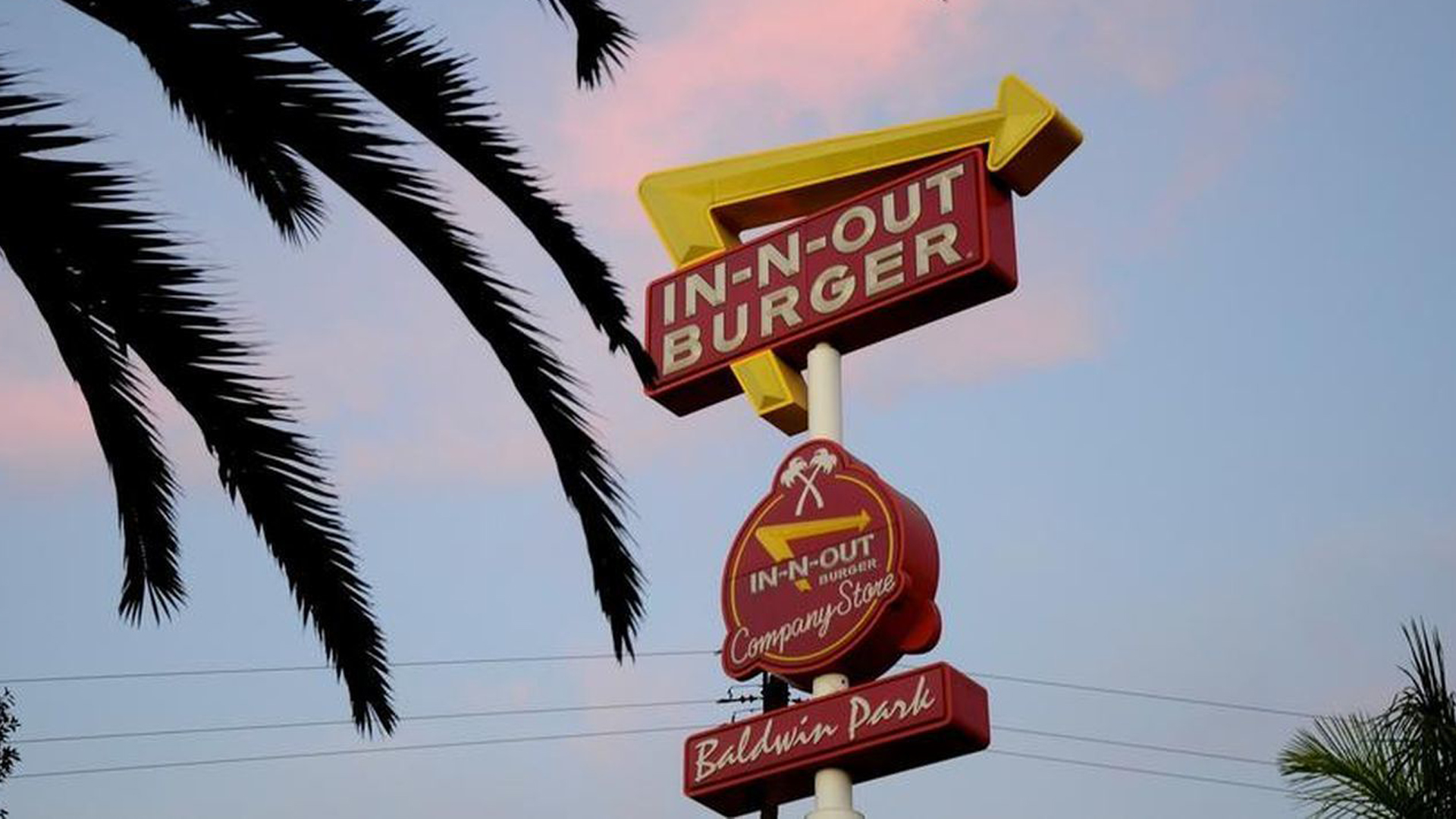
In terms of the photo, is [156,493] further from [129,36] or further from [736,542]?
[736,542]

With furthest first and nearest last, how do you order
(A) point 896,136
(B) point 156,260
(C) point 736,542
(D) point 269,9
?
(A) point 896,136 → (C) point 736,542 → (D) point 269,9 → (B) point 156,260

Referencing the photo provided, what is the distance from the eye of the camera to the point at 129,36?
242 inches

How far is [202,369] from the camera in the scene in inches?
241

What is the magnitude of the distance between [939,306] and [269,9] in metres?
10.5

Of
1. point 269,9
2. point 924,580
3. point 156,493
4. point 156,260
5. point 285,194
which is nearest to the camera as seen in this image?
point 156,260

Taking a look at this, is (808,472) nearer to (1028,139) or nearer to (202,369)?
(1028,139)

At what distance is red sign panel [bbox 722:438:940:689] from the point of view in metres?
14.6

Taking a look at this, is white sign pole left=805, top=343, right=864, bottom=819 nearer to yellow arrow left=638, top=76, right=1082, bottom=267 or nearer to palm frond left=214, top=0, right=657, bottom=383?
yellow arrow left=638, top=76, right=1082, bottom=267

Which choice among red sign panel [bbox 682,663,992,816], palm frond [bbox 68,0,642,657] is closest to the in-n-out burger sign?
red sign panel [bbox 682,663,992,816]

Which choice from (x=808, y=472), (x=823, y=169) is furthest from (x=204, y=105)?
(x=823, y=169)

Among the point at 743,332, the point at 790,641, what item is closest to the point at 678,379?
the point at 743,332

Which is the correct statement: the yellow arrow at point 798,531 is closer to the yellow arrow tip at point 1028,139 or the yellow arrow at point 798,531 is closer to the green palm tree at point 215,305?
the yellow arrow tip at point 1028,139

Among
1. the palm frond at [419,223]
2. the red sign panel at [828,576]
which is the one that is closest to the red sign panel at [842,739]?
the red sign panel at [828,576]

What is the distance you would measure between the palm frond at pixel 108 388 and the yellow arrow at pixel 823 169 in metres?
10.3
